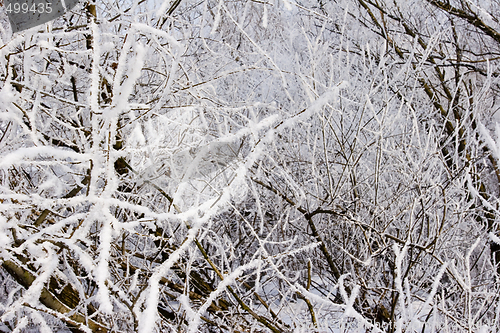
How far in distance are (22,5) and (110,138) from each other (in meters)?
0.95

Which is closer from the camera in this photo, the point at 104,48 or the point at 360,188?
the point at 104,48

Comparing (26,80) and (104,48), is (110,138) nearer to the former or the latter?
(104,48)

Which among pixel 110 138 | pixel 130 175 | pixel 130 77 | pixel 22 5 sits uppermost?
pixel 22 5

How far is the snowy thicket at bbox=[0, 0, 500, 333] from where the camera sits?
1119mm

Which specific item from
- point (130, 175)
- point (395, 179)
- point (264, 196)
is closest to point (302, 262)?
point (264, 196)

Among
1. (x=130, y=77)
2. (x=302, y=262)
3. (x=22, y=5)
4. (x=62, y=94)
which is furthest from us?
(x=302, y=262)

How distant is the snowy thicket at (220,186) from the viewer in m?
1.12

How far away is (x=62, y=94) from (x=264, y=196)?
235 centimetres

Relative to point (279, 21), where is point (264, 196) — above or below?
below

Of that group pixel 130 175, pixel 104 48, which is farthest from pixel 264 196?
pixel 104 48

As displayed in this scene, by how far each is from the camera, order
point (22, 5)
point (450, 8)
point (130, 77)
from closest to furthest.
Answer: point (130, 77) → point (22, 5) → point (450, 8)

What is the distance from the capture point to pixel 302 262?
3771 millimetres

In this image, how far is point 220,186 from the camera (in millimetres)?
3021

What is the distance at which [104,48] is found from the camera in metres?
1.33
